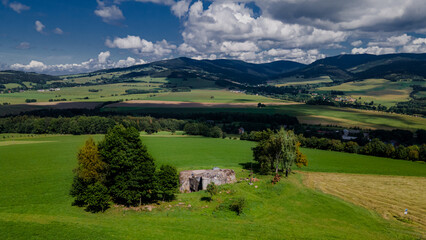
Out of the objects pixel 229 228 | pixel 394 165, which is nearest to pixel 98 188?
pixel 229 228

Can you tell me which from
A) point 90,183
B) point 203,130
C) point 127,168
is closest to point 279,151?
point 127,168

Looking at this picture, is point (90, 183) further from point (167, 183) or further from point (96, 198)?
point (167, 183)

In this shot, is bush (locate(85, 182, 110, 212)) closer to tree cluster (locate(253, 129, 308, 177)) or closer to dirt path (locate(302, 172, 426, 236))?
tree cluster (locate(253, 129, 308, 177))

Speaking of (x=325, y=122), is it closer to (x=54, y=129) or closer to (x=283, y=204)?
(x=283, y=204)

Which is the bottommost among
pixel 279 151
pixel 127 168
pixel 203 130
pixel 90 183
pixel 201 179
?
pixel 201 179

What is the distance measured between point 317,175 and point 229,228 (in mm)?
40081

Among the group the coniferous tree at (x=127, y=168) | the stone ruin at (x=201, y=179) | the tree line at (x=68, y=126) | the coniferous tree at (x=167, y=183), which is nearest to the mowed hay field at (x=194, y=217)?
the coniferous tree at (x=167, y=183)

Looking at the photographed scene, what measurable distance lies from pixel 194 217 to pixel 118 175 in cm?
1544

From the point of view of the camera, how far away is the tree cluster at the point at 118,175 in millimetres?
37184

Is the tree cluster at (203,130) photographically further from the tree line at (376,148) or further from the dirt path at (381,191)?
the dirt path at (381,191)

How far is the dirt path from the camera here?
39.8 meters

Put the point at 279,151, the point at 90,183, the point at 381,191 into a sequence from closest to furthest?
the point at 90,183
the point at 381,191
the point at 279,151

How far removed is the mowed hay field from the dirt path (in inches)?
131

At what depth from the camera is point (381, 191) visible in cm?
4994
